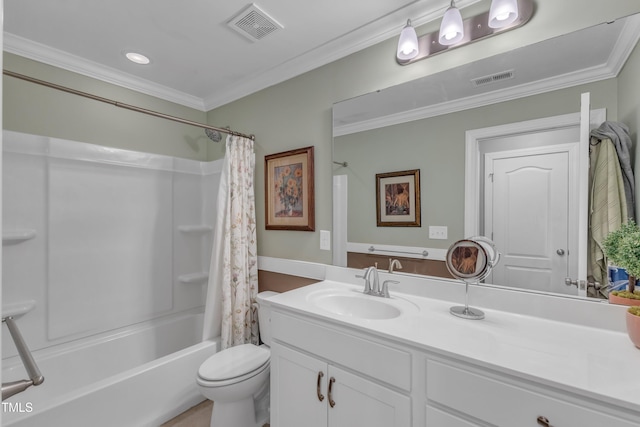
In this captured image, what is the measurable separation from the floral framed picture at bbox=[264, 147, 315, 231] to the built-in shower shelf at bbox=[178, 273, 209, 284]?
34.6 inches

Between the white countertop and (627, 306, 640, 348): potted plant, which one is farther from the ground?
(627, 306, 640, 348): potted plant

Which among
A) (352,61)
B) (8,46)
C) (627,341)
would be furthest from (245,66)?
(627,341)

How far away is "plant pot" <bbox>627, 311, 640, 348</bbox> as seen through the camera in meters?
1.06

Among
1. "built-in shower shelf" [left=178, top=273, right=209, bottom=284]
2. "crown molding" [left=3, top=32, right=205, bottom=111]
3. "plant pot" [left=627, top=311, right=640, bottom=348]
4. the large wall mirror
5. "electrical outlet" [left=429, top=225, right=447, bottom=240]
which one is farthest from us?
"built-in shower shelf" [left=178, top=273, right=209, bottom=284]

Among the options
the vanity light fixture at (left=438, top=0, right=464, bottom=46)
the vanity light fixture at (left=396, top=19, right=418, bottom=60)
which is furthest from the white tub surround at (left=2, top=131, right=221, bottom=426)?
the vanity light fixture at (left=438, top=0, right=464, bottom=46)

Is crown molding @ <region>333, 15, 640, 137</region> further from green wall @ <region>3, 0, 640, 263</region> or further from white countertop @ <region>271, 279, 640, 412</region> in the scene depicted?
white countertop @ <region>271, 279, 640, 412</region>

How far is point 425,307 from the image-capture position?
4.93 ft

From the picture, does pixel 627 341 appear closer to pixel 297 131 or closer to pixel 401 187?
pixel 401 187

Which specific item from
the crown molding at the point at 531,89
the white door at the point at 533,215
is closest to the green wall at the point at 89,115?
the crown molding at the point at 531,89

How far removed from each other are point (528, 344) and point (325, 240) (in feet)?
4.00

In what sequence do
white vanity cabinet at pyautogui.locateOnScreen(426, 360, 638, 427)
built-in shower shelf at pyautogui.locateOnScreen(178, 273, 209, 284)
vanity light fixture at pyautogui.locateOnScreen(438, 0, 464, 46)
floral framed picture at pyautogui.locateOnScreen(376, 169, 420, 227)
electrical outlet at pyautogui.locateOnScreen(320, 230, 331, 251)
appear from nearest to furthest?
white vanity cabinet at pyautogui.locateOnScreen(426, 360, 638, 427)
vanity light fixture at pyautogui.locateOnScreen(438, 0, 464, 46)
floral framed picture at pyautogui.locateOnScreen(376, 169, 420, 227)
electrical outlet at pyautogui.locateOnScreen(320, 230, 331, 251)
built-in shower shelf at pyautogui.locateOnScreen(178, 273, 209, 284)

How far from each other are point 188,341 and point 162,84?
2.17m

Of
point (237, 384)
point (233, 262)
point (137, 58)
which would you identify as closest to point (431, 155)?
point (233, 262)

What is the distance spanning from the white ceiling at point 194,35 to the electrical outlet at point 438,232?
1104mm
